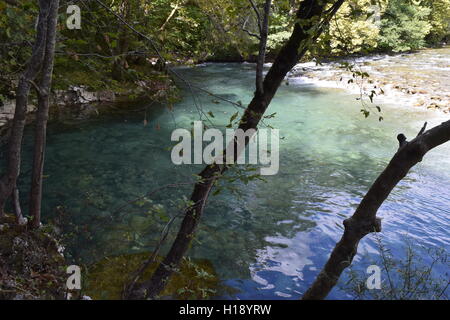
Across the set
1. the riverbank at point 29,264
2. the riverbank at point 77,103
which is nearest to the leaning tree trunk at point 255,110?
the riverbank at point 29,264

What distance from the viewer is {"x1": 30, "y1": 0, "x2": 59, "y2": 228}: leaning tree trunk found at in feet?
10.3

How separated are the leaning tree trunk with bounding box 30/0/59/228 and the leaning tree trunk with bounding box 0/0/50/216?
49 mm

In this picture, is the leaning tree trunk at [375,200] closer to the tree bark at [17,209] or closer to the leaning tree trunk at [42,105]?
the leaning tree trunk at [42,105]

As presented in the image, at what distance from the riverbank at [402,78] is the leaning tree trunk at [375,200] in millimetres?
10892

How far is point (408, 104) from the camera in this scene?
16.3 meters

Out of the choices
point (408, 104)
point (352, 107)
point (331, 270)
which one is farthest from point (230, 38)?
point (408, 104)

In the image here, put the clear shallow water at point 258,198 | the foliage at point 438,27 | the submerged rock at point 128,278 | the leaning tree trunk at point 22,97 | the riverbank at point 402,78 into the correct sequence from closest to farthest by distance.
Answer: the leaning tree trunk at point 22,97
the submerged rock at point 128,278
the clear shallow water at point 258,198
the riverbank at point 402,78
the foliage at point 438,27

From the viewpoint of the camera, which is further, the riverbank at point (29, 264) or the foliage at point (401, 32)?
the foliage at point (401, 32)

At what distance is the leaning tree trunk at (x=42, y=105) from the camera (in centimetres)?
314

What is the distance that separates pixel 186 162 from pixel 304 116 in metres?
6.62

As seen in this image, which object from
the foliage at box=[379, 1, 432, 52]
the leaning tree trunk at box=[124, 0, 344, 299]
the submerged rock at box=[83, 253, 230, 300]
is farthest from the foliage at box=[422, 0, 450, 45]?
the leaning tree trunk at box=[124, 0, 344, 299]

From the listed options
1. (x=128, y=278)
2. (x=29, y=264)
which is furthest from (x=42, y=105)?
(x=128, y=278)
